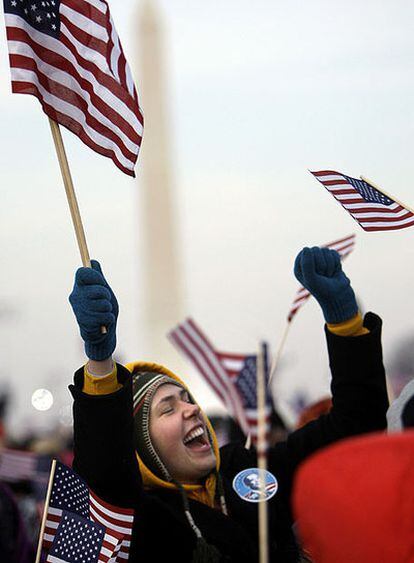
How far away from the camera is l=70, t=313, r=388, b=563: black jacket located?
5273mm

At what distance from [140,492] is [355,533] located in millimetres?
1875

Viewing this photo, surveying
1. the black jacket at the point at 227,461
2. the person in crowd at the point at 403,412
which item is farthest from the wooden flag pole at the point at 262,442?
the black jacket at the point at 227,461

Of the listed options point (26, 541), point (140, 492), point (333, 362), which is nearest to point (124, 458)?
point (140, 492)

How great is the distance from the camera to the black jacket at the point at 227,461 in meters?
5.27

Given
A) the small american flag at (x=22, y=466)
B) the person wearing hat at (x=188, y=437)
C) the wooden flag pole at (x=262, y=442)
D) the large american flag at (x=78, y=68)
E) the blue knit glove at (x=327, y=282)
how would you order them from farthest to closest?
1. the small american flag at (x=22, y=466)
2. the large american flag at (x=78, y=68)
3. the blue knit glove at (x=327, y=282)
4. the person wearing hat at (x=188, y=437)
5. the wooden flag pole at (x=262, y=442)

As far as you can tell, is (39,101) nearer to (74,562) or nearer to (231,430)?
(74,562)

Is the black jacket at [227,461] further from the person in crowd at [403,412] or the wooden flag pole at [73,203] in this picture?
the wooden flag pole at [73,203]

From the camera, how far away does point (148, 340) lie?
67.1m

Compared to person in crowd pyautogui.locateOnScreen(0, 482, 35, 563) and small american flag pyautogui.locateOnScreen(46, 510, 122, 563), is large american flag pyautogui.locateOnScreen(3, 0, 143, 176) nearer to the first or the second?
small american flag pyautogui.locateOnScreen(46, 510, 122, 563)

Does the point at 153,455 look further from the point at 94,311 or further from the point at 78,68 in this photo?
the point at 78,68

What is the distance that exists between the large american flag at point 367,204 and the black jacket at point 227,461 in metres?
0.95

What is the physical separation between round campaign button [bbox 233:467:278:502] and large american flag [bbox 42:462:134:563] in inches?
21.9

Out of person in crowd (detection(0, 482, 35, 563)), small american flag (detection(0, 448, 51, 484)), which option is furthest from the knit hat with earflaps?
small american flag (detection(0, 448, 51, 484))

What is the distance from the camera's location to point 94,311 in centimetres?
516
